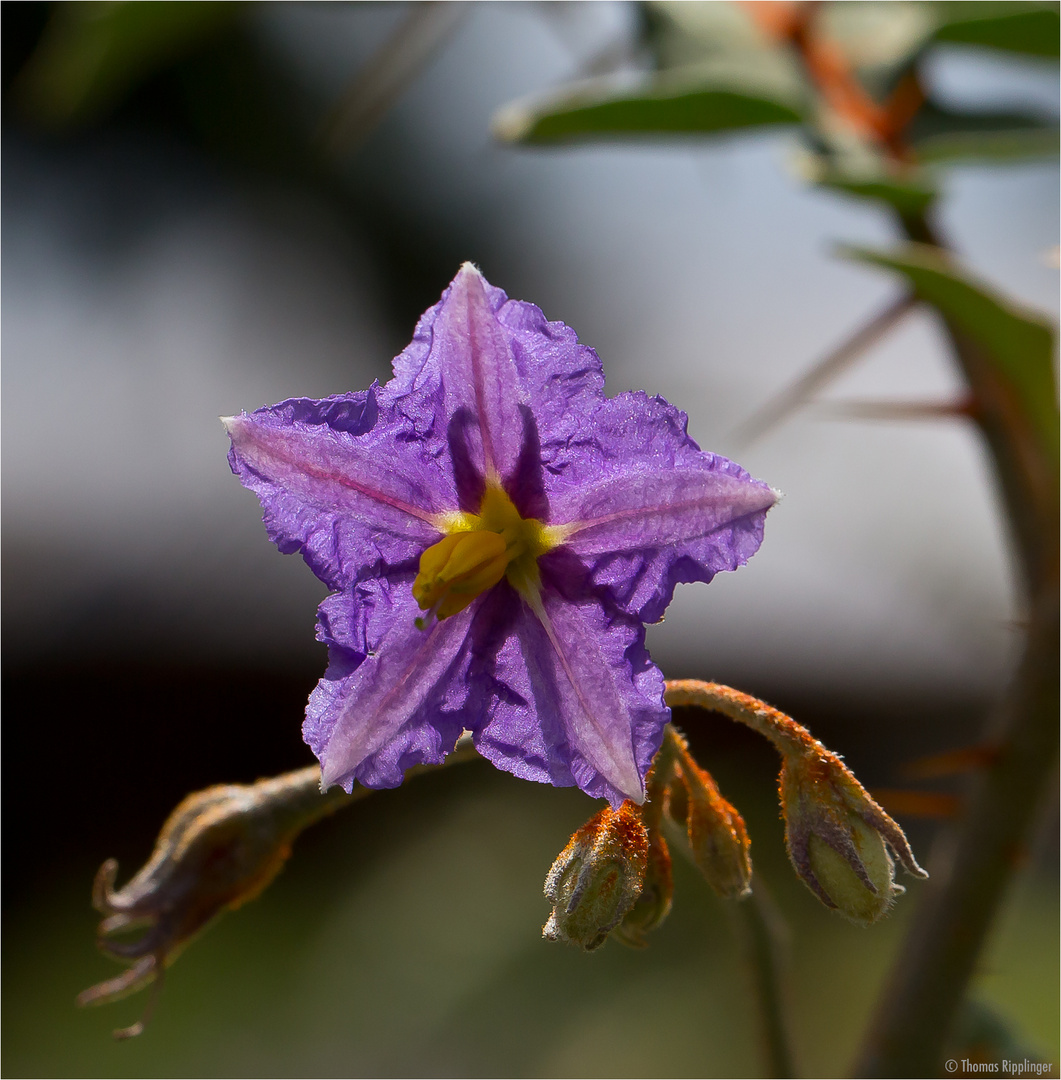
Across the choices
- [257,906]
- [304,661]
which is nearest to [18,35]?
[304,661]

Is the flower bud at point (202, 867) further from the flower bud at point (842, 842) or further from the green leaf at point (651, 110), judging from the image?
the green leaf at point (651, 110)

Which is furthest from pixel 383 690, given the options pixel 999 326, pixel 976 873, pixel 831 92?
pixel 831 92

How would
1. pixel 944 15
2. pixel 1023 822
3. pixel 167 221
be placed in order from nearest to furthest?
pixel 1023 822 → pixel 944 15 → pixel 167 221

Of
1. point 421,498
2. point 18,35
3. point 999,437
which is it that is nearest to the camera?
point 421,498

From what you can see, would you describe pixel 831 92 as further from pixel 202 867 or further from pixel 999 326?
pixel 202 867

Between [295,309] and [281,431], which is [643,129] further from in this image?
[295,309]

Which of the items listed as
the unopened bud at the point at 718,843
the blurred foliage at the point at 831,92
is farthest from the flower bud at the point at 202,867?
the blurred foliage at the point at 831,92

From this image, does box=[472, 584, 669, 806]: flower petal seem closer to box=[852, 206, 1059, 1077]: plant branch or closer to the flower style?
the flower style
